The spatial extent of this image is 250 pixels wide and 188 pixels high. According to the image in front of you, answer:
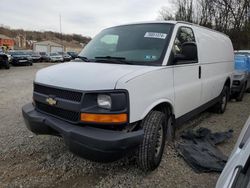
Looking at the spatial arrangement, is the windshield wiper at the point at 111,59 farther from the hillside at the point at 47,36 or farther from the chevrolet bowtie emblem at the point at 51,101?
the hillside at the point at 47,36

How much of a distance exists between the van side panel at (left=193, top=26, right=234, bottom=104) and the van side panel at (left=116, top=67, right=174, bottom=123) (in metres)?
1.39

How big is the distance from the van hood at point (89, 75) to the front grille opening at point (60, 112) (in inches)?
11.5

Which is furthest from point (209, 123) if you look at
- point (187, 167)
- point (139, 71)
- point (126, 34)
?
point (139, 71)

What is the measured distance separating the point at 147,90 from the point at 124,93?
1.41 ft

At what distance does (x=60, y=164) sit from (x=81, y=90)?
135cm

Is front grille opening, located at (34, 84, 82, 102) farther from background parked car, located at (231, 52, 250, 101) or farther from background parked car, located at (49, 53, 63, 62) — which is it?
Answer: background parked car, located at (49, 53, 63, 62)

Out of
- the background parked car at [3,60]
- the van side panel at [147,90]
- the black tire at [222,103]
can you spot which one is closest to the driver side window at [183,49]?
the van side panel at [147,90]

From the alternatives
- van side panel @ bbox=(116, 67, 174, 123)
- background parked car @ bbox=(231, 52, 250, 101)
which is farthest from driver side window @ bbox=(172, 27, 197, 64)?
background parked car @ bbox=(231, 52, 250, 101)

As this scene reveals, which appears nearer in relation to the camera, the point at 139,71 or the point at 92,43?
the point at 139,71

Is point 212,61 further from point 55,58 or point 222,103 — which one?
point 55,58

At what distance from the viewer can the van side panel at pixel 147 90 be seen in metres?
3.00

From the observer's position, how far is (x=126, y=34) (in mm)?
4277

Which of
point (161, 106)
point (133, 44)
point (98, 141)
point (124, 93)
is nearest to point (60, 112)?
point (98, 141)

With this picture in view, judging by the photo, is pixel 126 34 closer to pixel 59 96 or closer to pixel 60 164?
pixel 59 96
